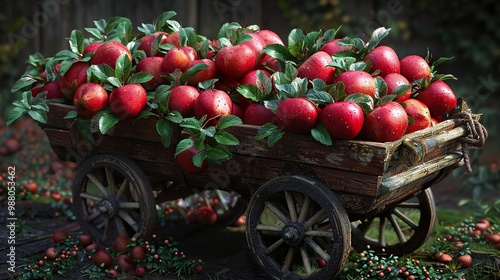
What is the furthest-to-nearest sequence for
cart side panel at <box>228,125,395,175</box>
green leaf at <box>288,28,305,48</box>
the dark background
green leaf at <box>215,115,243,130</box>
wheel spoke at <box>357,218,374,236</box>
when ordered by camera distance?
the dark background < wheel spoke at <box>357,218,374,236</box> < green leaf at <box>288,28,305,48</box> < green leaf at <box>215,115,243,130</box> < cart side panel at <box>228,125,395,175</box>

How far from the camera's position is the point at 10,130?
5.68 metres

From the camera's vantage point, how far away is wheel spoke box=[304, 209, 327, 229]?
8.85 ft

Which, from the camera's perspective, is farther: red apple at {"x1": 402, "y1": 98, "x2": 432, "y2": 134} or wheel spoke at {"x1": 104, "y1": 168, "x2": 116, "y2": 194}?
wheel spoke at {"x1": 104, "y1": 168, "x2": 116, "y2": 194}

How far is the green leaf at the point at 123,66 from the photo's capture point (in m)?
2.95

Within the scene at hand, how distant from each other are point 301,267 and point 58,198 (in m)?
1.84

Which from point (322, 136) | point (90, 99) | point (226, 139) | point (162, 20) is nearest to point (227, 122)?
point (226, 139)

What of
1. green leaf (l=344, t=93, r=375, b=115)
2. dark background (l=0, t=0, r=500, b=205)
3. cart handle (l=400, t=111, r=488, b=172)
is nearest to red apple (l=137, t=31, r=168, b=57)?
green leaf (l=344, t=93, r=375, b=115)

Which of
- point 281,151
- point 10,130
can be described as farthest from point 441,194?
point 10,130

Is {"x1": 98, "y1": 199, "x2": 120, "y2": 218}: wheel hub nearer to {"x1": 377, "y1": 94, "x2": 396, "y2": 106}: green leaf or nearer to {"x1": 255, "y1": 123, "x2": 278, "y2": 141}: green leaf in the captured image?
{"x1": 255, "y1": 123, "x2": 278, "y2": 141}: green leaf

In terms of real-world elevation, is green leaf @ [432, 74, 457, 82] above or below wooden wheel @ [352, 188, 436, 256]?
above

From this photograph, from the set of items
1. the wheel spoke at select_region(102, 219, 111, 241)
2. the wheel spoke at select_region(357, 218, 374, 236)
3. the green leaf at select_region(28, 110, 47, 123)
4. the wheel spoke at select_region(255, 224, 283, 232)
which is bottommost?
the wheel spoke at select_region(357, 218, 374, 236)

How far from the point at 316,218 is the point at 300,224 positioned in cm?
8

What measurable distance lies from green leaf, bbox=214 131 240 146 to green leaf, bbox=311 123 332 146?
32 centimetres

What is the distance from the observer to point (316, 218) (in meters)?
2.71
